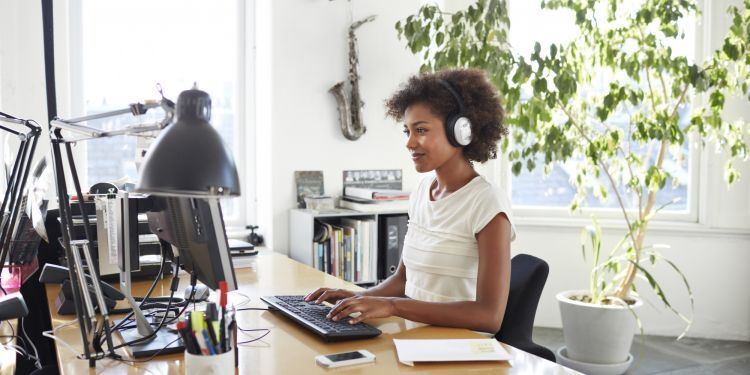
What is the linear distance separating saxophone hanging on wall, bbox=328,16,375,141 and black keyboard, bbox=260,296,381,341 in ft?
5.66

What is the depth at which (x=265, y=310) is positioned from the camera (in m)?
1.90

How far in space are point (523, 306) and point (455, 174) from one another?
45 cm

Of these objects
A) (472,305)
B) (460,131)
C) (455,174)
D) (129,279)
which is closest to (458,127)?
(460,131)

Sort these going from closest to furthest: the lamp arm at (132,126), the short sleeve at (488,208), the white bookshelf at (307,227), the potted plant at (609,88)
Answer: the lamp arm at (132,126)
the short sleeve at (488,208)
the potted plant at (609,88)
the white bookshelf at (307,227)

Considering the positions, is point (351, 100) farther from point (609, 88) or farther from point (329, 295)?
point (329, 295)

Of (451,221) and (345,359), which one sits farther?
(451,221)

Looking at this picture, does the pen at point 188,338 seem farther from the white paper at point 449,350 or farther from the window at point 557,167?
the window at point 557,167

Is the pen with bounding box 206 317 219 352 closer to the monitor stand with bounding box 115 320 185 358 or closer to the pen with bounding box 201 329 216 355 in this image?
the pen with bounding box 201 329 216 355

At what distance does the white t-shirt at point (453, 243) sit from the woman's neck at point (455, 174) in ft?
0.17

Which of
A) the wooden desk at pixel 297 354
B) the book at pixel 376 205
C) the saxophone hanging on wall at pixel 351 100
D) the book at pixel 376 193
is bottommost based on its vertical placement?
the wooden desk at pixel 297 354

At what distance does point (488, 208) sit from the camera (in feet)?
6.16

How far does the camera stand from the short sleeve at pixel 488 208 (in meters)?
1.86

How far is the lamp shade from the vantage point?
3.27 feet

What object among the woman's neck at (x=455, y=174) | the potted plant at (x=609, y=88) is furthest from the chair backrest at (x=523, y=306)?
the potted plant at (x=609, y=88)
